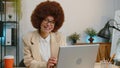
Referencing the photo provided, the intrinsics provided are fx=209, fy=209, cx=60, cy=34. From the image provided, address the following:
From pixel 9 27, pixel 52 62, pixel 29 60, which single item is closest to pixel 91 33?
pixel 9 27

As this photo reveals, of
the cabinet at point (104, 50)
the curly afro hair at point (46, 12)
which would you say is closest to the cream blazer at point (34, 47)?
the curly afro hair at point (46, 12)

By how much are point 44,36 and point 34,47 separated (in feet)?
0.59

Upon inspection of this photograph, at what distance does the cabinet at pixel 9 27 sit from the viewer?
11.8ft

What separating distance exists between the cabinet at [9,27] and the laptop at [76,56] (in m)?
2.27

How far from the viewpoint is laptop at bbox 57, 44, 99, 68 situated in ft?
4.48

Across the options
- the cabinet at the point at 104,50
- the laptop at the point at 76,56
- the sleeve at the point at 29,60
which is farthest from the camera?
the cabinet at the point at 104,50

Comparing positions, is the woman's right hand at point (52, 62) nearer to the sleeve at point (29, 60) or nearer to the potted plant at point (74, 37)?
the sleeve at point (29, 60)

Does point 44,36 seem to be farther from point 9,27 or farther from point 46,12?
point 9,27

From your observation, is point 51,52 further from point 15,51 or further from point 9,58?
point 15,51

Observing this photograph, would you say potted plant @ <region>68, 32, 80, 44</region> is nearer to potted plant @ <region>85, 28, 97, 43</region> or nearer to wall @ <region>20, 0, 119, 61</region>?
wall @ <region>20, 0, 119, 61</region>

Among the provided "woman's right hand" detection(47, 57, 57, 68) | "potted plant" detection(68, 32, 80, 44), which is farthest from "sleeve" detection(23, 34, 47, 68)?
"potted plant" detection(68, 32, 80, 44)

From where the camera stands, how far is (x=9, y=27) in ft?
12.3

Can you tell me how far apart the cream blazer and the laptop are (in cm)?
45

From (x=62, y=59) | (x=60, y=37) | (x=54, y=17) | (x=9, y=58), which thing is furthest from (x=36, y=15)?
(x=62, y=59)
